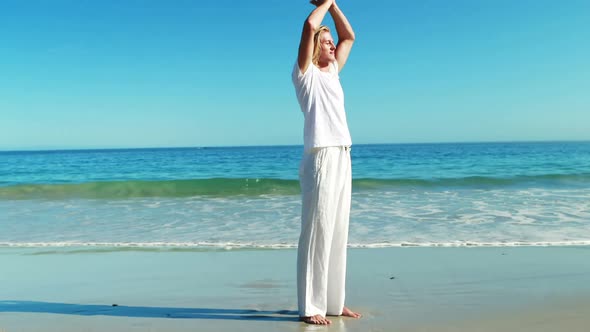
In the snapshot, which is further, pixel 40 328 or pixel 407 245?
pixel 407 245

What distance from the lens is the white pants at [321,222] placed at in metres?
3.47

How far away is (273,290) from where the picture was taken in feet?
15.2

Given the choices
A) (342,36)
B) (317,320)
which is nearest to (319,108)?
(342,36)

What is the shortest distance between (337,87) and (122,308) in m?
2.36

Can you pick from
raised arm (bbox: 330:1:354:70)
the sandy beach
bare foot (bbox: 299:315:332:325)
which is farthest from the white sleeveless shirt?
the sandy beach

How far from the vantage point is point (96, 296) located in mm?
4539

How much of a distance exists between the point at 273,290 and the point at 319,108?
1.90 meters

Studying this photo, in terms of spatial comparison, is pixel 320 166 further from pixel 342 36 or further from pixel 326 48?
pixel 342 36

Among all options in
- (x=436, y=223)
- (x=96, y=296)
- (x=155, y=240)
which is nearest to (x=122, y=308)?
(x=96, y=296)

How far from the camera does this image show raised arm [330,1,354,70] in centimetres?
385

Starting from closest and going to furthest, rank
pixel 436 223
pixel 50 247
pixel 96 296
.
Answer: pixel 96 296, pixel 50 247, pixel 436 223

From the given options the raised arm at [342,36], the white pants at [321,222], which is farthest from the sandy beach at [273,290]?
the raised arm at [342,36]

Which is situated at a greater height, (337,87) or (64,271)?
(337,87)

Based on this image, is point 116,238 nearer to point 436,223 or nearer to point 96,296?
point 96,296
